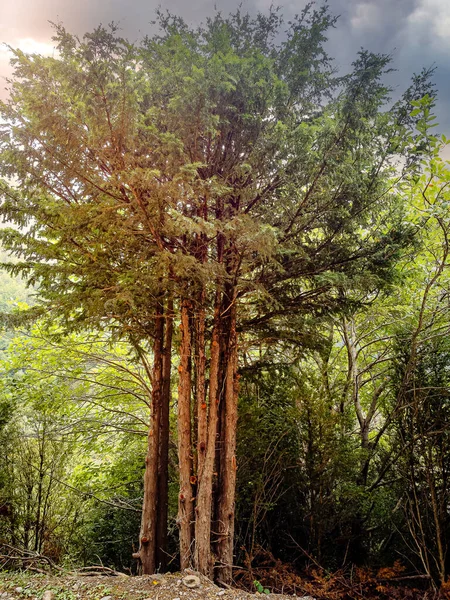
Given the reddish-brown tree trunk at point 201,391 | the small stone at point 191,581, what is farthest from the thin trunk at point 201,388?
the small stone at point 191,581

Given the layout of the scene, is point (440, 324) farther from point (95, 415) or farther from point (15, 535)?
point (15, 535)

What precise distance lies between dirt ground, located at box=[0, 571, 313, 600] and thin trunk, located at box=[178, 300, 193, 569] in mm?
804

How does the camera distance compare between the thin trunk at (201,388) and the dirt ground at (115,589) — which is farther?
the thin trunk at (201,388)

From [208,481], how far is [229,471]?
0.57m

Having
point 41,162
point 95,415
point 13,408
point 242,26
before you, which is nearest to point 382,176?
point 242,26

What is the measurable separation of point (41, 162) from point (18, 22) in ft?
13.4

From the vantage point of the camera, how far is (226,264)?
16.1 feet

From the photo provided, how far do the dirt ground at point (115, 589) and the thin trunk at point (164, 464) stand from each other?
168 cm

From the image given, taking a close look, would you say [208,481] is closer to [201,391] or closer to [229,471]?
[229,471]

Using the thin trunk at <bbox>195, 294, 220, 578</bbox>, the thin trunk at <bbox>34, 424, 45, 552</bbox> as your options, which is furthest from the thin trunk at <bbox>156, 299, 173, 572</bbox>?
the thin trunk at <bbox>34, 424, 45, 552</bbox>

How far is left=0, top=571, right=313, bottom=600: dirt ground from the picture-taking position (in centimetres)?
262

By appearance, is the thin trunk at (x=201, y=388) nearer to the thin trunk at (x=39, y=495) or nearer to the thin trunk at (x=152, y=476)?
the thin trunk at (x=152, y=476)

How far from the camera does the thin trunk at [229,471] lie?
4.20 metres

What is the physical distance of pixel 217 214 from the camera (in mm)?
5016
